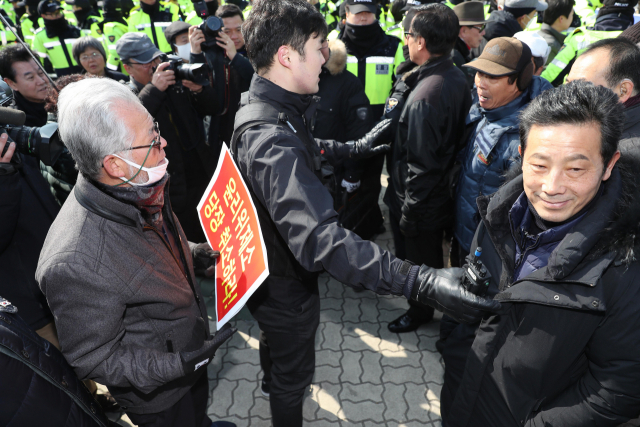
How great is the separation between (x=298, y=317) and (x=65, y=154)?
1.68 m

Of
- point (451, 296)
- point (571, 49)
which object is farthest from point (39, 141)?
point (571, 49)

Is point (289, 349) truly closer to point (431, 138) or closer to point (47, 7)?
point (431, 138)

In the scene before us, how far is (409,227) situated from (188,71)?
2.11 m

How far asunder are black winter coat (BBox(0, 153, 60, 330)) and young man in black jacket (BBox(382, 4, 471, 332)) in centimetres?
229

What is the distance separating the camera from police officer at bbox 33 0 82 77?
6641mm

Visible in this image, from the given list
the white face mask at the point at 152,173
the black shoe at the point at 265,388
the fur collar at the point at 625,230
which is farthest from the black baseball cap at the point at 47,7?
the fur collar at the point at 625,230

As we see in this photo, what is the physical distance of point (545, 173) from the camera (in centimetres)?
152

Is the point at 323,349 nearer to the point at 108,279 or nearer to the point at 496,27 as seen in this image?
the point at 108,279

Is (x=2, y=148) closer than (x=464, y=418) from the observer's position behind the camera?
No

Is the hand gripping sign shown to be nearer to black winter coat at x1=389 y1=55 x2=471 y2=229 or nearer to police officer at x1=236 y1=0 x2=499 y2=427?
police officer at x1=236 y1=0 x2=499 y2=427

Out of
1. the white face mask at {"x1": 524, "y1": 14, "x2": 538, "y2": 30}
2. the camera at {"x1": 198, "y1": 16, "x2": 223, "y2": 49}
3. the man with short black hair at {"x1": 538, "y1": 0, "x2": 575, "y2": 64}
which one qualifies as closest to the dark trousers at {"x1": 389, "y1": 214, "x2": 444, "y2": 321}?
the camera at {"x1": 198, "y1": 16, "x2": 223, "y2": 49}

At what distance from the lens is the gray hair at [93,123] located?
152 cm

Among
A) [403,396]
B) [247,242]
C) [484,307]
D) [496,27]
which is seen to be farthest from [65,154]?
[496,27]

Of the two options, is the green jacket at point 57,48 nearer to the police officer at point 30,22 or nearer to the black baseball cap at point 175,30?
the police officer at point 30,22
